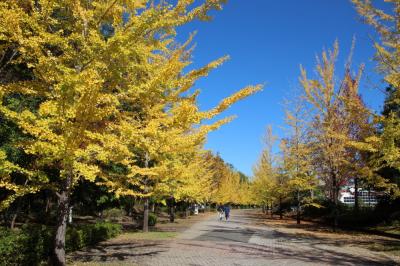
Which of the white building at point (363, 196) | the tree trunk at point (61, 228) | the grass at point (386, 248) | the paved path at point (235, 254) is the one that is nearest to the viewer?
the tree trunk at point (61, 228)

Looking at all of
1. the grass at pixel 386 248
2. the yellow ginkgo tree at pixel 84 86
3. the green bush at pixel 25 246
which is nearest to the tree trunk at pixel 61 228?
the yellow ginkgo tree at pixel 84 86

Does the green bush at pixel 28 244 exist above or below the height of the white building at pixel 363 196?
below

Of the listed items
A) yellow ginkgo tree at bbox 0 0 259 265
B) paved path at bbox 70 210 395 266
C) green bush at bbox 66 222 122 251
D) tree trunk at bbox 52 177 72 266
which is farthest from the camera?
green bush at bbox 66 222 122 251

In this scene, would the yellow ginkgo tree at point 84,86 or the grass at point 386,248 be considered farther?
the grass at point 386,248

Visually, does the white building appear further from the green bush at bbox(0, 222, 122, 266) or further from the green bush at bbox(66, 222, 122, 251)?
the green bush at bbox(0, 222, 122, 266)

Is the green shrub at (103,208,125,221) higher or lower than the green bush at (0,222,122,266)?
lower

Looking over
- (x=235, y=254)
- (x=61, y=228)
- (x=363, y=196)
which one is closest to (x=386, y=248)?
(x=235, y=254)

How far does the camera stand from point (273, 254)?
518 inches

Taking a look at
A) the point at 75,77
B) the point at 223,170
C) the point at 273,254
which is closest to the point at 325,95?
the point at 273,254

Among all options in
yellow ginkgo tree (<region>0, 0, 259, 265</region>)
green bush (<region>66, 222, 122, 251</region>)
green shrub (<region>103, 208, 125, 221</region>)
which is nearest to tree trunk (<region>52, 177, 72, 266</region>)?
yellow ginkgo tree (<region>0, 0, 259, 265</region>)

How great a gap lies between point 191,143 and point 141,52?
249cm

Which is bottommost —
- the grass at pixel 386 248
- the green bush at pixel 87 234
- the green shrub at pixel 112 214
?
the green shrub at pixel 112 214

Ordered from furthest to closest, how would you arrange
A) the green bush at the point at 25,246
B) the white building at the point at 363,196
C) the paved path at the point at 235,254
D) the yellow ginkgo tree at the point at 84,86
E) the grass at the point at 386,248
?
the white building at the point at 363,196 < the grass at the point at 386,248 < the paved path at the point at 235,254 < the green bush at the point at 25,246 < the yellow ginkgo tree at the point at 84,86

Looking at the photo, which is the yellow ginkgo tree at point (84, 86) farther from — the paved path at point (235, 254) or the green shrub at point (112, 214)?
the green shrub at point (112, 214)
